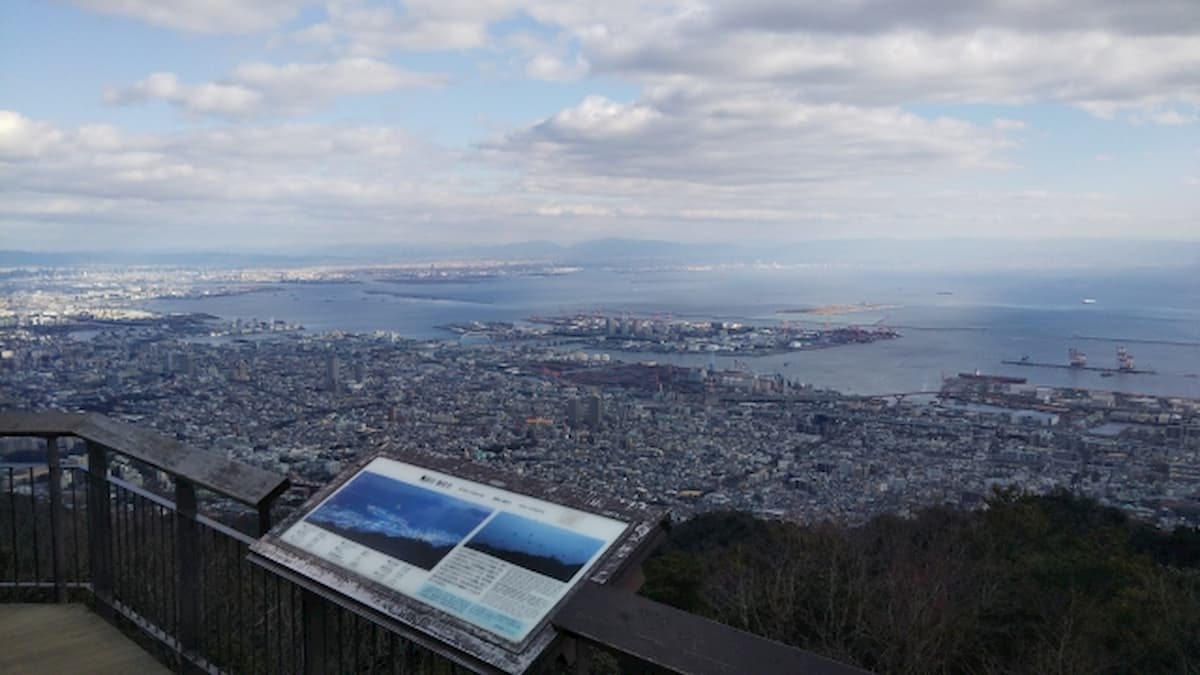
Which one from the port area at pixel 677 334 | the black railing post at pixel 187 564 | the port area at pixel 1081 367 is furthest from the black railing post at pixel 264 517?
the port area at pixel 677 334

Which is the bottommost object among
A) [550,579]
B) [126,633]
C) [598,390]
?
[598,390]

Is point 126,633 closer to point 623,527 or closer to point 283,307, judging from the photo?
point 623,527

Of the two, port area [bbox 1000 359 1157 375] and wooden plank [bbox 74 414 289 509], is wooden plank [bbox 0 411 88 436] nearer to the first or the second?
wooden plank [bbox 74 414 289 509]

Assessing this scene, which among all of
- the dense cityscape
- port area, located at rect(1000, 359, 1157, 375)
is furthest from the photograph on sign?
port area, located at rect(1000, 359, 1157, 375)

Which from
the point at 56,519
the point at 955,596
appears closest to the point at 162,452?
the point at 56,519

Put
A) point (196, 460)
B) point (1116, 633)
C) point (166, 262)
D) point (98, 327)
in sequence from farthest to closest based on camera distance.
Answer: point (166, 262) → point (98, 327) → point (1116, 633) → point (196, 460)

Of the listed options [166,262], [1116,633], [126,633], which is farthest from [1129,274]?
[166,262]

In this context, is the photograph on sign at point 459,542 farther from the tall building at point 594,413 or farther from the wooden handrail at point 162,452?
the tall building at point 594,413
